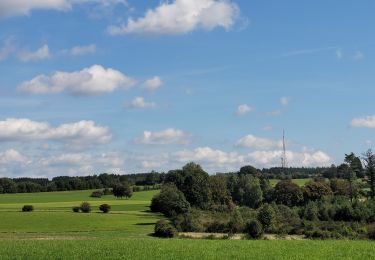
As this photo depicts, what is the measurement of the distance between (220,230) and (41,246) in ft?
141

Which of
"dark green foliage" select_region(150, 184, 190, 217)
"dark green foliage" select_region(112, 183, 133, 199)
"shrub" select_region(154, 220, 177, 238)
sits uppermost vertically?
"dark green foliage" select_region(112, 183, 133, 199)

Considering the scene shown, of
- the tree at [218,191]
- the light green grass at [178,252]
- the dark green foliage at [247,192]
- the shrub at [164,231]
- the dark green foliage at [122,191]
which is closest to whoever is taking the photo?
the light green grass at [178,252]

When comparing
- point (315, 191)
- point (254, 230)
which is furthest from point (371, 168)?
point (254, 230)

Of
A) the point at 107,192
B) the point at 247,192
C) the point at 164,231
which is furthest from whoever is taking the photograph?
the point at 107,192

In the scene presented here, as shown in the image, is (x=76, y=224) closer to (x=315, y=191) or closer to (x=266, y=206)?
(x=266, y=206)

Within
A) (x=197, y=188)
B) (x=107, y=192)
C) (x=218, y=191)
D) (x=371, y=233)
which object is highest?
(x=107, y=192)

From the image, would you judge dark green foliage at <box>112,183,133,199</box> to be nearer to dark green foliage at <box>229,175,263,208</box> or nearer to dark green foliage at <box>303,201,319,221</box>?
dark green foliage at <box>229,175,263,208</box>

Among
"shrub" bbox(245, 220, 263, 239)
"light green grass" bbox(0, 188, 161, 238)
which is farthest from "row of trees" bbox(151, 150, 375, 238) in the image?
"light green grass" bbox(0, 188, 161, 238)

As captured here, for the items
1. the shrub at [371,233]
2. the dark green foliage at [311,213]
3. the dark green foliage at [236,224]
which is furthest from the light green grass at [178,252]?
the dark green foliage at [311,213]

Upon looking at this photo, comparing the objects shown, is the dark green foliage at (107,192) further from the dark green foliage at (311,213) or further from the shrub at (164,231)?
the shrub at (164,231)

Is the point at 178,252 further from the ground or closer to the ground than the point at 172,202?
closer to the ground

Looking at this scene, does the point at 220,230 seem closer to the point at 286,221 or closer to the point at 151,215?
the point at 286,221

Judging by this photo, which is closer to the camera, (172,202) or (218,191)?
(172,202)

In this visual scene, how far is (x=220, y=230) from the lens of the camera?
85562mm
